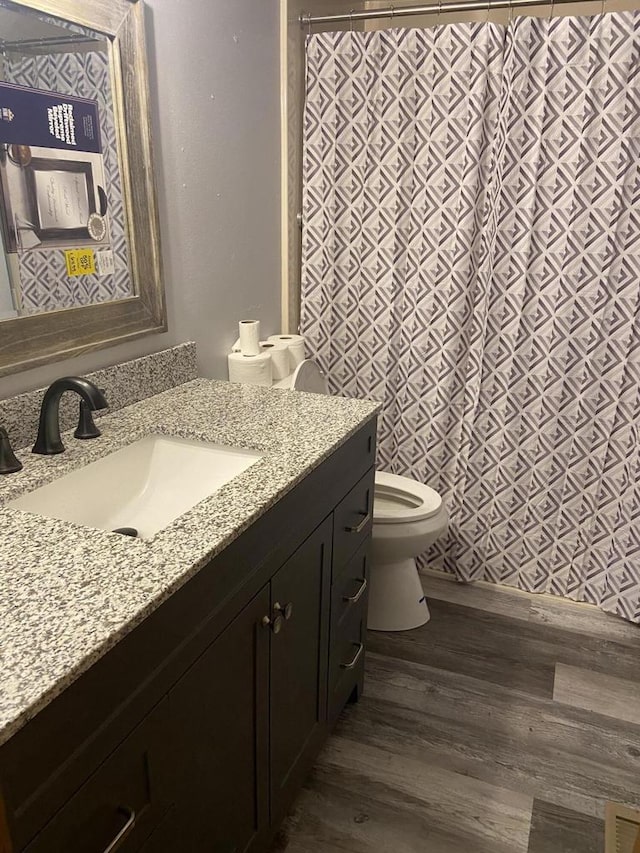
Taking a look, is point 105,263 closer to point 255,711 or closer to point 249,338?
point 249,338

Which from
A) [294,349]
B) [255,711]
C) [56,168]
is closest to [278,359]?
[294,349]

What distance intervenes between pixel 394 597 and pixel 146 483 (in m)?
1.15

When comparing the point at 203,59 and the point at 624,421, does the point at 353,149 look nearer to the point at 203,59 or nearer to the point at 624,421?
the point at 203,59

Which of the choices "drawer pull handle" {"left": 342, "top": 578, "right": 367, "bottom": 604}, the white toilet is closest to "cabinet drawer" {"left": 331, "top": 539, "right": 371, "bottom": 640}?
"drawer pull handle" {"left": 342, "top": 578, "right": 367, "bottom": 604}

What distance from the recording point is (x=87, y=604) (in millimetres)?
862

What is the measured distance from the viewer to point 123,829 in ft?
2.95

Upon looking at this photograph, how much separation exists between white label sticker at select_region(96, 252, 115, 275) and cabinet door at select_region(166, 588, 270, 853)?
2.74 feet

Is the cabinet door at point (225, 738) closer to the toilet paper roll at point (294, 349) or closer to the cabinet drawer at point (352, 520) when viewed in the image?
the cabinet drawer at point (352, 520)

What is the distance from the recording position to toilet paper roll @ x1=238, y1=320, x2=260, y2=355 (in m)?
2.05

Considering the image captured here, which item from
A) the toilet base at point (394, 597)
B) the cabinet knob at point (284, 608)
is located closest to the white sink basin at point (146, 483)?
the cabinet knob at point (284, 608)

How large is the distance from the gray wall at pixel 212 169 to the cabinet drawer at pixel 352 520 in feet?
2.01

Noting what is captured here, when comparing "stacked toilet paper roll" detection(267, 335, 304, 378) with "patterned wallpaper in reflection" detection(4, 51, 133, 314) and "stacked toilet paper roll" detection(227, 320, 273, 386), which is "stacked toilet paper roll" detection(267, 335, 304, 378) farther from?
"patterned wallpaper in reflection" detection(4, 51, 133, 314)

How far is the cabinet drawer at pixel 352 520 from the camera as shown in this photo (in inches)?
64.2

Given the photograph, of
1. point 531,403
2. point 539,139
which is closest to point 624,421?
point 531,403
